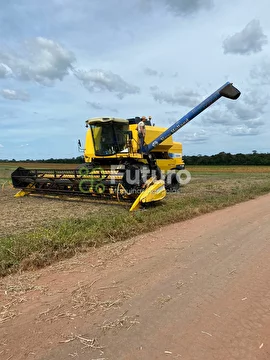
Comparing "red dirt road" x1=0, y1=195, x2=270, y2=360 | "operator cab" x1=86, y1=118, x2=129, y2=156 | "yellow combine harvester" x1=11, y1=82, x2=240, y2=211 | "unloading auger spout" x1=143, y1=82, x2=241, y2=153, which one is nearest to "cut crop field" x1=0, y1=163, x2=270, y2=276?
"red dirt road" x1=0, y1=195, x2=270, y2=360

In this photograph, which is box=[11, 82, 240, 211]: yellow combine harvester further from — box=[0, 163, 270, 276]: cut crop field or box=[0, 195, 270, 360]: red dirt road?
box=[0, 195, 270, 360]: red dirt road

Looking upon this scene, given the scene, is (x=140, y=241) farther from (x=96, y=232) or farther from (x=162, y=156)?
(x=162, y=156)

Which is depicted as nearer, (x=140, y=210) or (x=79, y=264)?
(x=79, y=264)

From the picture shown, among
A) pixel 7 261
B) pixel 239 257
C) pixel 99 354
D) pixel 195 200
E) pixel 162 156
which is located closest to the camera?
pixel 99 354

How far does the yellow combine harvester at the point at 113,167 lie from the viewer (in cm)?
1022

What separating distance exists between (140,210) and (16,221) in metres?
3.29

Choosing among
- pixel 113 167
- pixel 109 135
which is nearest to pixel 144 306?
pixel 113 167

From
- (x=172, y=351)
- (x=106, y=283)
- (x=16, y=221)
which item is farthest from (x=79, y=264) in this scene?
(x=16, y=221)

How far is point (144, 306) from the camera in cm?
354

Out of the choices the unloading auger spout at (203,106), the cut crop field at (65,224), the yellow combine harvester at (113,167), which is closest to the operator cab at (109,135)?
the yellow combine harvester at (113,167)

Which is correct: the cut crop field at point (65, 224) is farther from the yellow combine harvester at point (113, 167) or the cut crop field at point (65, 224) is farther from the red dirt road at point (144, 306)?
the yellow combine harvester at point (113, 167)

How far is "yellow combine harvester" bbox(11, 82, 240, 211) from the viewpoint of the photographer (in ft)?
33.5

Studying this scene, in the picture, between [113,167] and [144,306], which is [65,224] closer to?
[144,306]

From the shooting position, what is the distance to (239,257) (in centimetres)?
521
